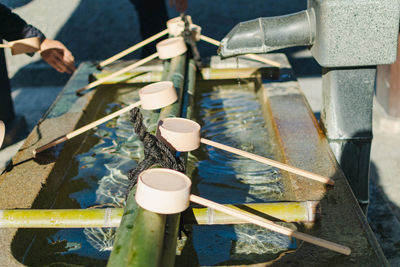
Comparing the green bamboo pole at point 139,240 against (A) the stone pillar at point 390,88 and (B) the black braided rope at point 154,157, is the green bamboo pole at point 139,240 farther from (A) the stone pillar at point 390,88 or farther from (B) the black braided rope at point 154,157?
(A) the stone pillar at point 390,88

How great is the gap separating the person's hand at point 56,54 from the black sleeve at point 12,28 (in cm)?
8

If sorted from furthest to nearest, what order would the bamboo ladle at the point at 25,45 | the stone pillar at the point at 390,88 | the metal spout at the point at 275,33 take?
the stone pillar at the point at 390,88
the bamboo ladle at the point at 25,45
the metal spout at the point at 275,33

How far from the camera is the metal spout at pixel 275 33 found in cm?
257

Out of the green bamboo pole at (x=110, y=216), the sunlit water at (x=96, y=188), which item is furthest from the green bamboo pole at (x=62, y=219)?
the sunlit water at (x=96, y=188)

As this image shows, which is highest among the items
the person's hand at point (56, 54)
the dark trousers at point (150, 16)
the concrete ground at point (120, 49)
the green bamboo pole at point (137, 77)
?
the person's hand at point (56, 54)

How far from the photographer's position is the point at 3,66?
4.37 m

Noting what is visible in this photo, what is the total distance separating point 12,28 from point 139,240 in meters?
2.54

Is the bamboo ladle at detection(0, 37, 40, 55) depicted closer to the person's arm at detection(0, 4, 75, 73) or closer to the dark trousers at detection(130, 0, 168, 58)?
the person's arm at detection(0, 4, 75, 73)

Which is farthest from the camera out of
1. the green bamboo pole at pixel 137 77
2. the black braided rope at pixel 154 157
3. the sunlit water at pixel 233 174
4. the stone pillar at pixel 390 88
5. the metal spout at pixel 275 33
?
the stone pillar at pixel 390 88

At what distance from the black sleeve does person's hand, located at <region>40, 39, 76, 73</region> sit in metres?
0.08

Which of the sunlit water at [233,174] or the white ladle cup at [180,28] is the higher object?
the white ladle cup at [180,28]

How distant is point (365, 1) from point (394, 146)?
210cm

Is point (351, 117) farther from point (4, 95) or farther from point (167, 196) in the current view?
point (4, 95)

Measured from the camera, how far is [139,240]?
4.98 ft
